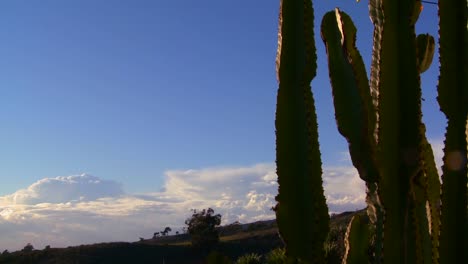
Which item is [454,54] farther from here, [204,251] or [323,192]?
[204,251]

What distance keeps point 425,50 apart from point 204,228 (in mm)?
49269

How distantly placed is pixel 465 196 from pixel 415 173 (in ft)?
1.07

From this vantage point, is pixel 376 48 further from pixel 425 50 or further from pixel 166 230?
pixel 166 230

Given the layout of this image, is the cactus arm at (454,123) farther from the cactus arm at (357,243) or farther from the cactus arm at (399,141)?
the cactus arm at (357,243)

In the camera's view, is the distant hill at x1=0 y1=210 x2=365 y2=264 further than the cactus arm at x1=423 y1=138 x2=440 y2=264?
Yes

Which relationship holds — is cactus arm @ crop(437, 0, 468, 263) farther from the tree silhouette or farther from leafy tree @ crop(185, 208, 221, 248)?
the tree silhouette

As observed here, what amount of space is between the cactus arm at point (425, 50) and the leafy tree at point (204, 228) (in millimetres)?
48377

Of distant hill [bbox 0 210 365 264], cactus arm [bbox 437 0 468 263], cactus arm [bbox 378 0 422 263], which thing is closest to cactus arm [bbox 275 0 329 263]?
cactus arm [bbox 378 0 422 263]

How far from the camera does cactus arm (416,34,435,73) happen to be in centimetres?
500

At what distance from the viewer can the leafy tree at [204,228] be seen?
52.4 metres

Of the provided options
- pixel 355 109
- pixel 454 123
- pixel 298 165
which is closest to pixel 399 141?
pixel 454 123

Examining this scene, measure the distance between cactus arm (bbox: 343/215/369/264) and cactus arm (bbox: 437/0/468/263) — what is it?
0.76m

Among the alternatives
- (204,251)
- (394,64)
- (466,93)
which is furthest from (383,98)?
(204,251)

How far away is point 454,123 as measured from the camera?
3848mm
